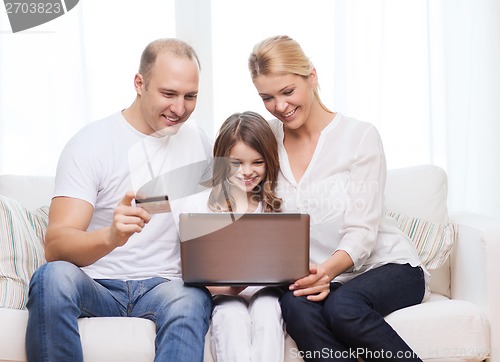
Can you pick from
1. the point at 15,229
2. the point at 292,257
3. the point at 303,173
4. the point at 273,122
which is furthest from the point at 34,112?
the point at 292,257

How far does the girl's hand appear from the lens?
1819 millimetres

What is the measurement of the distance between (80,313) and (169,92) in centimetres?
63

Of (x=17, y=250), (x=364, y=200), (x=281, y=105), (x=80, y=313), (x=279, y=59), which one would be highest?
(x=279, y=59)

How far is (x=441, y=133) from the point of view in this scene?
9.67ft

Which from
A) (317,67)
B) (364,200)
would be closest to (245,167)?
(364,200)

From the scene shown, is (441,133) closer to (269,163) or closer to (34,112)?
(269,163)

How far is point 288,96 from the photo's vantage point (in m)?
2.00

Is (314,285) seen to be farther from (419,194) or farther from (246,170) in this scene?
(419,194)

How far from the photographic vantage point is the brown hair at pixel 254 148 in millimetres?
2029

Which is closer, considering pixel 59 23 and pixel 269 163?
pixel 269 163

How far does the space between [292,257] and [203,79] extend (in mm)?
1321

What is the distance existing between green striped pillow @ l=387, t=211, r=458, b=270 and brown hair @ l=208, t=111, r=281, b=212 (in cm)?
47

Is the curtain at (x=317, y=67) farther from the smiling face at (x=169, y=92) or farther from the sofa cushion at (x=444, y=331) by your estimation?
the sofa cushion at (x=444, y=331)

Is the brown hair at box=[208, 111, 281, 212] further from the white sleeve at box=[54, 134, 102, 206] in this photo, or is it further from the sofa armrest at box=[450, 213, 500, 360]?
the sofa armrest at box=[450, 213, 500, 360]
